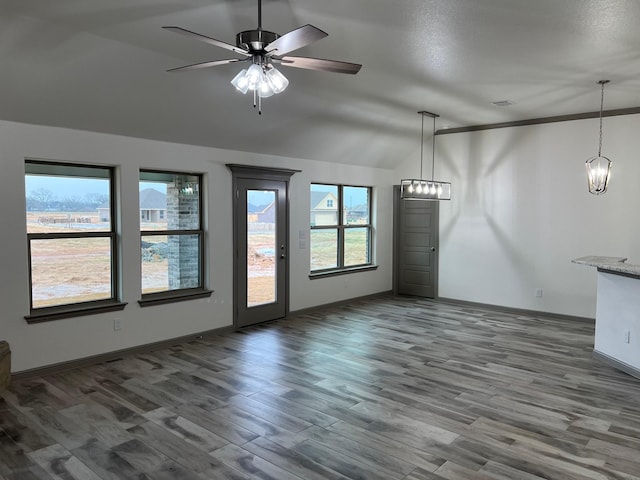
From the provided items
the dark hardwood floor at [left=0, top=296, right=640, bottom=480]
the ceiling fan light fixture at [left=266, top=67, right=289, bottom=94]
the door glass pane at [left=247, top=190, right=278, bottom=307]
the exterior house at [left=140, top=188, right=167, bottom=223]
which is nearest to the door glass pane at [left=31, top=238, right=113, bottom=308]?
A: the exterior house at [left=140, top=188, right=167, bottom=223]

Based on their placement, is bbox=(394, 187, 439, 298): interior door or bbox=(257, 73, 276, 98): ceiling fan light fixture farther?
bbox=(394, 187, 439, 298): interior door

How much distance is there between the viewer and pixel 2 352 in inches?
160

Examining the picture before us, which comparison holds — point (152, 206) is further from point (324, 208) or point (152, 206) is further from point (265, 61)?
point (265, 61)

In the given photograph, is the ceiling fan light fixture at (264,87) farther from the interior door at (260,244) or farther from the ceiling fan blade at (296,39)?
the interior door at (260,244)

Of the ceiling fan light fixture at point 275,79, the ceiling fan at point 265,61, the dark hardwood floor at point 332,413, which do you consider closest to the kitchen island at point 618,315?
the dark hardwood floor at point 332,413

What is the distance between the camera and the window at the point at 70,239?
4449 mm

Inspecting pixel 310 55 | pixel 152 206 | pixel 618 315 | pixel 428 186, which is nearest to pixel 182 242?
pixel 152 206

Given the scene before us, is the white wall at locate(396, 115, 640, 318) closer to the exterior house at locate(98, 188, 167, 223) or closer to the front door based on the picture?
the front door

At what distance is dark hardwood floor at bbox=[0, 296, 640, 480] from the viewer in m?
2.89

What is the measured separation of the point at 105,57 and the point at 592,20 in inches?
147

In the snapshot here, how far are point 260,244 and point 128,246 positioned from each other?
188 centimetres

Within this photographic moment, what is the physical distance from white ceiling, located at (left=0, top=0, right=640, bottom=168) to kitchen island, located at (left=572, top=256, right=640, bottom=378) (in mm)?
1969

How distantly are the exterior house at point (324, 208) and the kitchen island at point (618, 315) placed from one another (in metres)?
3.86

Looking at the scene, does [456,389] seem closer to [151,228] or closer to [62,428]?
[62,428]
